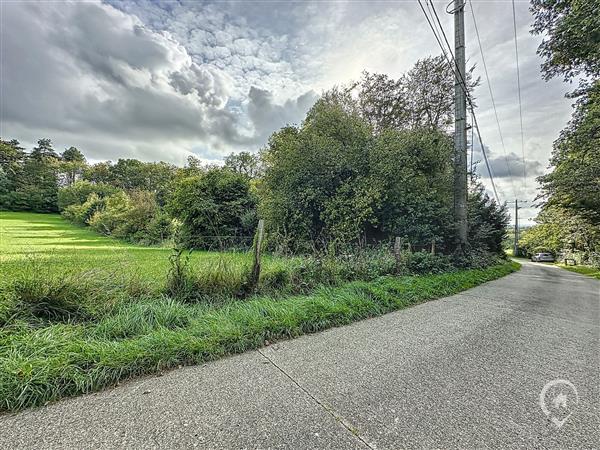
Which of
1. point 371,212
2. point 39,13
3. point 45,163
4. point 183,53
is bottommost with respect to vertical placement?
point 371,212

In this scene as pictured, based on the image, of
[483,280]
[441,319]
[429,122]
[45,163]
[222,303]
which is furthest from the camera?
[45,163]

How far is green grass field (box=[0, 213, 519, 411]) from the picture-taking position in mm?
2021

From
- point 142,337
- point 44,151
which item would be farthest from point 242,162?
point 44,151

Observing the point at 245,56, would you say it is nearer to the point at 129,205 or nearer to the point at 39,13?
the point at 39,13

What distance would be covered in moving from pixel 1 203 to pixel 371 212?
166ft

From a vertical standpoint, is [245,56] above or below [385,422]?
above

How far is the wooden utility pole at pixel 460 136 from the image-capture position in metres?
9.05

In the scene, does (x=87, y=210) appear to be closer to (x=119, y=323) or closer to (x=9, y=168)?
(x=9, y=168)

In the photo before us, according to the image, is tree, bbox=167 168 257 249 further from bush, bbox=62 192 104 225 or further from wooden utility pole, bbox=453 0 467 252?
bush, bbox=62 192 104 225

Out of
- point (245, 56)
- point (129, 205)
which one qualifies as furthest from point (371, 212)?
point (129, 205)

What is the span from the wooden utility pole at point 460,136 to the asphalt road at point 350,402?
252 inches

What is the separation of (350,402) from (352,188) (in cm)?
802

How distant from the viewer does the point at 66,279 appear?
9.68ft

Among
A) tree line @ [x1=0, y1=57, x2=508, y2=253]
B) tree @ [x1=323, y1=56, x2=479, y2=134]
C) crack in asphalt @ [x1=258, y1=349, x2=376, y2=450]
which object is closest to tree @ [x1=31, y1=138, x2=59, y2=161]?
tree line @ [x1=0, y1=57, x2=508, y2=253]
